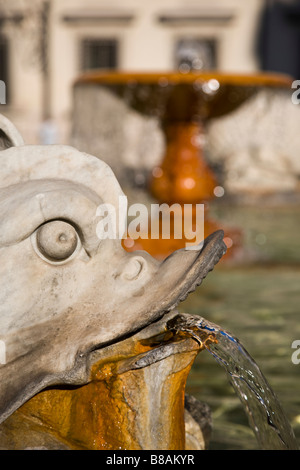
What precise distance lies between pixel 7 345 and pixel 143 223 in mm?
4833

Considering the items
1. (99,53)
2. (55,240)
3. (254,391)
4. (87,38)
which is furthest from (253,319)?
(99,53)

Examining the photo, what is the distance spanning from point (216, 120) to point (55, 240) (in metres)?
5.38

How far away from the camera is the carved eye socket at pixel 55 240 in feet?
5.15

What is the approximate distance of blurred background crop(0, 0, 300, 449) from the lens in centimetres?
399

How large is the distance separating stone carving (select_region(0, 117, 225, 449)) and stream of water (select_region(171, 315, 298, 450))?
181 millimetres

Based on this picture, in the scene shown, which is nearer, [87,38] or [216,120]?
[216,120]

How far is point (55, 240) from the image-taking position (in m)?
1.57

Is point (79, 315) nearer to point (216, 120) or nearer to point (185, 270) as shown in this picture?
point (185, 270)

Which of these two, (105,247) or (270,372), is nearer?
(105,247)

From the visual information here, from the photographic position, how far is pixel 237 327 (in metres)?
4.00

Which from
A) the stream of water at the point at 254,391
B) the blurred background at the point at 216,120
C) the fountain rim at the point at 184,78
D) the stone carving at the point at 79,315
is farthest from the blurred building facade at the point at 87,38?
the stone carving at the point at 79,315

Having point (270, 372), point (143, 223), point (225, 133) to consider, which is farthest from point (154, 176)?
point (225, 133)

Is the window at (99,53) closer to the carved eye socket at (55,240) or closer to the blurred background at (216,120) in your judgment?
the blurred background at (216,120)

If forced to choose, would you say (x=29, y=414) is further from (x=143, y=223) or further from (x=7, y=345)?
(x=143, y=223)
